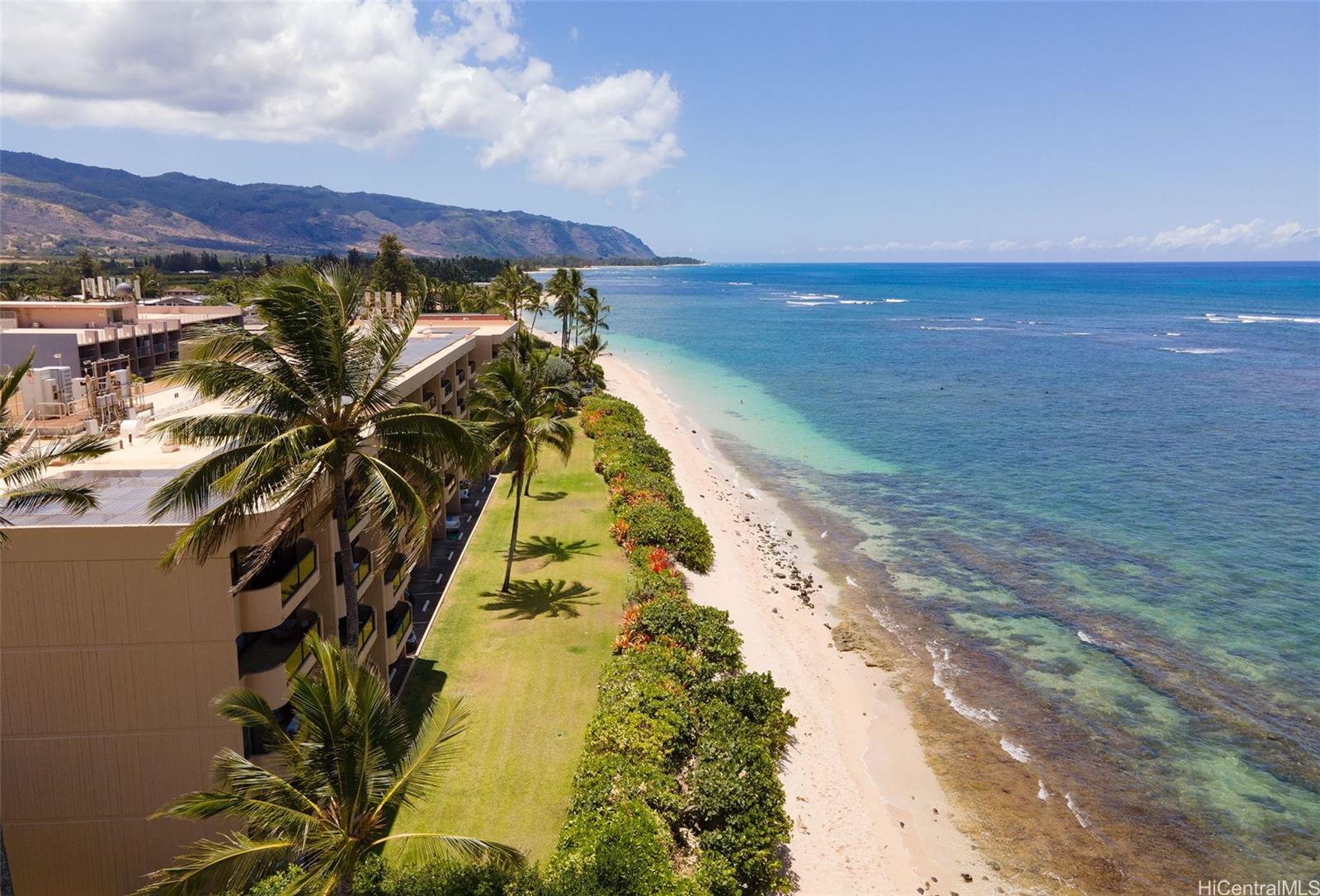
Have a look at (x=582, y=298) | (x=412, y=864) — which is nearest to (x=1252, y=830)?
A: (x=412, y=864)

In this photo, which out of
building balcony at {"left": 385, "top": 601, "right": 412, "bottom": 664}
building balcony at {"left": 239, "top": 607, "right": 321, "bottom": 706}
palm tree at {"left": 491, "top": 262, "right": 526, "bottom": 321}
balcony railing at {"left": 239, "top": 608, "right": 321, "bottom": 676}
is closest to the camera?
building balcony at {"left": 239, "top": 607, "right": 321, "bottom": 706}

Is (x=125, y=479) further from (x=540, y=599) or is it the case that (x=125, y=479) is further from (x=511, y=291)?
(x=511, y=291)

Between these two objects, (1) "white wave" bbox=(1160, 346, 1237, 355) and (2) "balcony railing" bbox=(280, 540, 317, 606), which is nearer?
(2) "balcony railing" bbox=(280, 540, 317, 606)

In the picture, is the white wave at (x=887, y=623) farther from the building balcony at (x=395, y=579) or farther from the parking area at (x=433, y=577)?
the building balcony at (x=395, y=579)

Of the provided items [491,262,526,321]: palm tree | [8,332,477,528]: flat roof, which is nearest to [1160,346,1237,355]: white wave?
[491,262,526,321]: palm tree

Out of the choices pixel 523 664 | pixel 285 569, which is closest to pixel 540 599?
pixel 523 664

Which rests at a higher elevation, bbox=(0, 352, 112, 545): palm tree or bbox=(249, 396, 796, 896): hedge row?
bbox=(0, 352, 112, 545): palm tree

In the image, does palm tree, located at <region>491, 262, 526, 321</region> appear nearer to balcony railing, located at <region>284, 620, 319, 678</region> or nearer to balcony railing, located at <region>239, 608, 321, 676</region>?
balcony railing, located at <region>239, 608, 321, 676</region>
